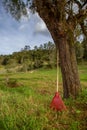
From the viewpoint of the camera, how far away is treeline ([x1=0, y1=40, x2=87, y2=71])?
83.2 m

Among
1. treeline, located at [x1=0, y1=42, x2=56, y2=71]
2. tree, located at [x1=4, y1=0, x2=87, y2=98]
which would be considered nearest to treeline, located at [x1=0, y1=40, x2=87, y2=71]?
treeline, located at [x1=0, y1=42, x2=56, y2=71]

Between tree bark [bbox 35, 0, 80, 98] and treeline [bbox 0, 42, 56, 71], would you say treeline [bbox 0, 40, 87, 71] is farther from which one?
tree bark [bbox 35, 0, 80, 98]

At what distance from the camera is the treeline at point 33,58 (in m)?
83.2

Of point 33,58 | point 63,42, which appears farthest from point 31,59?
point 63,42

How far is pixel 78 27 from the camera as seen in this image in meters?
9.55

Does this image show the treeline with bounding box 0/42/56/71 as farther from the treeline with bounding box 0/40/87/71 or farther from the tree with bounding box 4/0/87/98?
the tree with bounding box 4/0/87/98

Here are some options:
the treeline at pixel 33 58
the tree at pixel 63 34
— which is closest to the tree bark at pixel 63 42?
the tree at pixel 63 34

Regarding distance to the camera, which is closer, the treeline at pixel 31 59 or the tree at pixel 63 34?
the tree at pixel 63 34

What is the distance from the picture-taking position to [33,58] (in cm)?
8944

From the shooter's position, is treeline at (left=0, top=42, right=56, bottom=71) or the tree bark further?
treeline at (left=0, top=42, right=56, bottom=71)

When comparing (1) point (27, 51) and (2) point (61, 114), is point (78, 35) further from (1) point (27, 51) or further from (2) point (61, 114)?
(1) point (27, 51)

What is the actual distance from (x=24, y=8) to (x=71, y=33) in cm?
274

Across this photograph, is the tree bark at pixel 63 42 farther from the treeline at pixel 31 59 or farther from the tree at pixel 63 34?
the treeline at pixel 31 59

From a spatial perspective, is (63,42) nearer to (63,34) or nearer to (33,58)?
(63,34)
